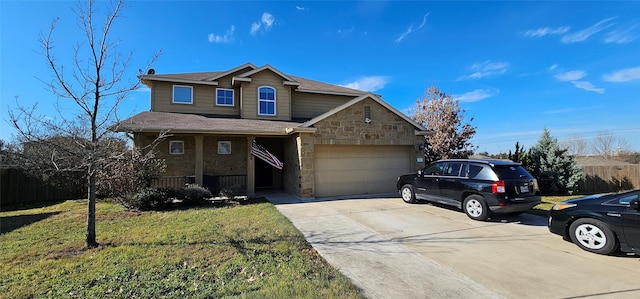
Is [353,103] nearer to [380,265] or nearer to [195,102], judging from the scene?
[195,102]

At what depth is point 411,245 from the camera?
5328mm

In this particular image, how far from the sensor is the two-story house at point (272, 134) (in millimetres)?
10828

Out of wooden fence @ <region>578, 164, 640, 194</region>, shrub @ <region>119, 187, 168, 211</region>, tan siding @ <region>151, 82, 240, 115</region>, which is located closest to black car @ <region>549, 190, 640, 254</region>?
shrub @ <region>119, 187, 168, 211</region>

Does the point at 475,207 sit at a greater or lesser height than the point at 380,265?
greater

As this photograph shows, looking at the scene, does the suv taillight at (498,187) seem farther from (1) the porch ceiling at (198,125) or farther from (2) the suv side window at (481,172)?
(1) the porch ceiling at (198,125)

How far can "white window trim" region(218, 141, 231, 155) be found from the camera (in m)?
12.8

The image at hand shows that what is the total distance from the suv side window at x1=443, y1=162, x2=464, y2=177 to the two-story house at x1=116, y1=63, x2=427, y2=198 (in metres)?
3.88

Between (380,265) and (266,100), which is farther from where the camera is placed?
(266,100)

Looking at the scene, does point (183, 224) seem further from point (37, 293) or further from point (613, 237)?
point (613, 237)

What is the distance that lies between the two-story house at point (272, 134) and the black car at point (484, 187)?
12.4 feet

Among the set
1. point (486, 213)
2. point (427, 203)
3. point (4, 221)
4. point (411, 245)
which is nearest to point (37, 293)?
point (411, 245)

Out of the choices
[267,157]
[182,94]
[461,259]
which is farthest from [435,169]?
[182,94]

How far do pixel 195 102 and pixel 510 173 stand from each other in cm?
1334

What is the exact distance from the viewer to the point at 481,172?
7312mm
